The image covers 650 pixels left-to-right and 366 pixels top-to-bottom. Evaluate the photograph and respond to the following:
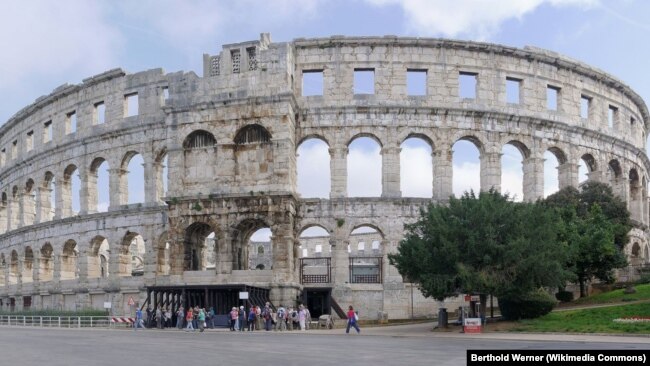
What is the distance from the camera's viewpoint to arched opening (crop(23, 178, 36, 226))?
5537cm

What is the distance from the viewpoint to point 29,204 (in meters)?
55.9

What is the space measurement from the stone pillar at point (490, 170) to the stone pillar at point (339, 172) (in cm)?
804

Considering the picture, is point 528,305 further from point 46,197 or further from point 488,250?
point 46,197

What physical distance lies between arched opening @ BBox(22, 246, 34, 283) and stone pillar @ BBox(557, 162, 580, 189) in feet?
119

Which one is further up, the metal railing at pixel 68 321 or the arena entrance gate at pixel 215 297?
the arena entrance gate at pixel 215 297

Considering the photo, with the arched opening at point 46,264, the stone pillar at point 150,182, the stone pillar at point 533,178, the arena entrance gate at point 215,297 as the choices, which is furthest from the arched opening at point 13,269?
the stone pillar at point 533,178

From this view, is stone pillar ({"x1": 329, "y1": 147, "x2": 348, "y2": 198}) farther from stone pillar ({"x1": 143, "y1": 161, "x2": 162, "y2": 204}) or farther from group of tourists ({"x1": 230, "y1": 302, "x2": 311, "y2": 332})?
stone pillar ({"x1": 143, "y1": 161, "x2": 162, "y2": 204})

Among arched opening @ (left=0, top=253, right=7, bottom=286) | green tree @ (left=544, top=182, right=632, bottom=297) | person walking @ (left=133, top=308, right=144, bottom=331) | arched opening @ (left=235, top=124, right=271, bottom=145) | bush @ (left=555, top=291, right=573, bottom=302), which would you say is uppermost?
arched opening @ (left=235, top=124, right=271, bottom=145)

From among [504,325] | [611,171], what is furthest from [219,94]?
[611,171]

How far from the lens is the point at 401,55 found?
142ft

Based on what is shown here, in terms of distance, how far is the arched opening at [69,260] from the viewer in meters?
49.7

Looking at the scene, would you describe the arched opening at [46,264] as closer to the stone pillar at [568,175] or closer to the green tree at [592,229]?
the green tree at [592,229]

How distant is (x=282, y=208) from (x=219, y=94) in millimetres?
7220

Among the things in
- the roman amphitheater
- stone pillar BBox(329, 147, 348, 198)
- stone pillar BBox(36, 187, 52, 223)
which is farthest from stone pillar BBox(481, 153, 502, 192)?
stone pillar BBox(36, 187, 52, 223)
